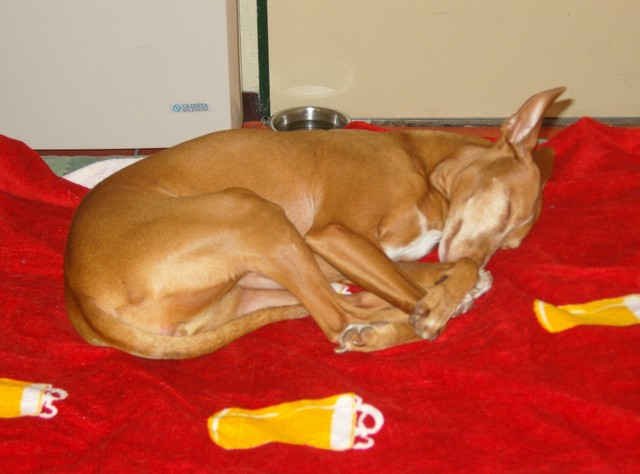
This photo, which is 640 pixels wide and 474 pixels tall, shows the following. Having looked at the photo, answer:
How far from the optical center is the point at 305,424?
2633mm

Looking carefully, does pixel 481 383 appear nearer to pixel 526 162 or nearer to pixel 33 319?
pixel 526 162

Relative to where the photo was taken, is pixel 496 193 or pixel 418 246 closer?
pixel 496 193

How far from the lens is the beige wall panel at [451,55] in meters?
5.46

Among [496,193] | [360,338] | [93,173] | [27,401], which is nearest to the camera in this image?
[27,401]

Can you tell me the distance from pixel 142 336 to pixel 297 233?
773mm

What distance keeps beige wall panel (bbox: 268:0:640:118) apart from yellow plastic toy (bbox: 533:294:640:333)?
2.99 m

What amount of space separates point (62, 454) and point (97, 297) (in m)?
0.60

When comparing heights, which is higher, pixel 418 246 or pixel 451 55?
pixel 451 55

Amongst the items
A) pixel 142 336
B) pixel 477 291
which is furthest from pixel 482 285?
pixel 142 336

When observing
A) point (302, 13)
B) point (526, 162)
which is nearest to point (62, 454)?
point (526, 162)

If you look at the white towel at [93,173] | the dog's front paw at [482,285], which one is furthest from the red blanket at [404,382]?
the white towel at [93,173]

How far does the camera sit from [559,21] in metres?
5.48

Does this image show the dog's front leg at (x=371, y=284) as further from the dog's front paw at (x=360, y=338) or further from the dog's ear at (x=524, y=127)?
the dog's ear at (x=524, y=127)

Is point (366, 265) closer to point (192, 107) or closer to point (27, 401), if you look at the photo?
→ point (27, 401)
